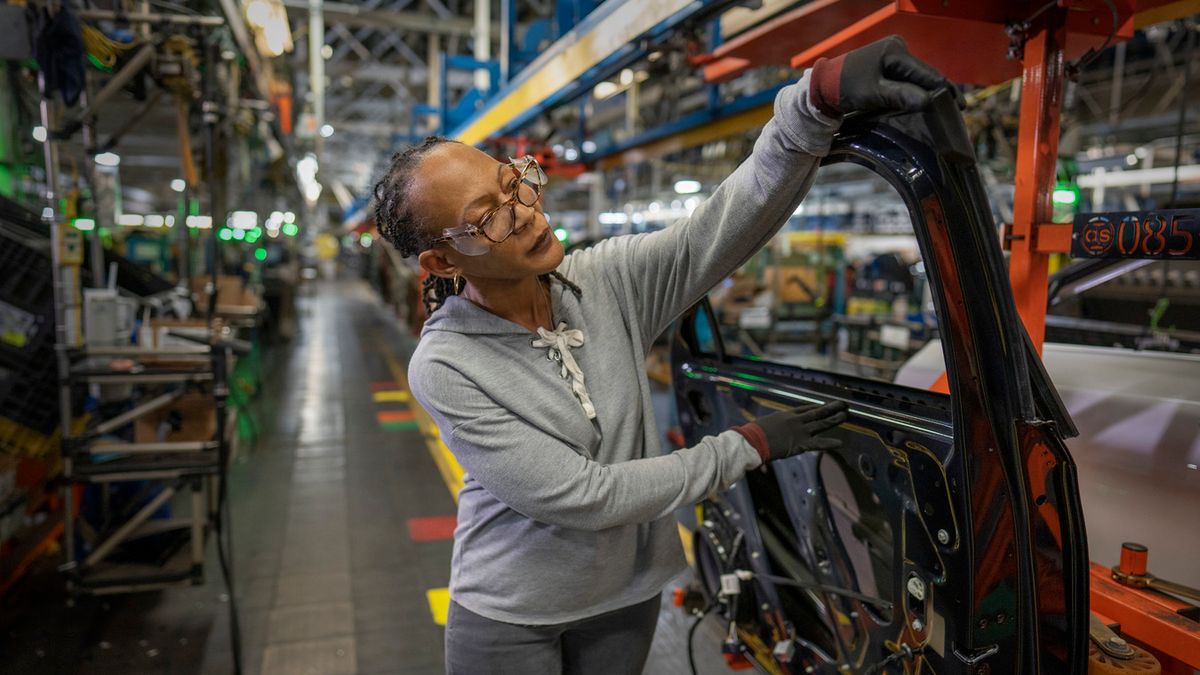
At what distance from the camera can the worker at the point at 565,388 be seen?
1.29 meters

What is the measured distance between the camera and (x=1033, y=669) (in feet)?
4.07

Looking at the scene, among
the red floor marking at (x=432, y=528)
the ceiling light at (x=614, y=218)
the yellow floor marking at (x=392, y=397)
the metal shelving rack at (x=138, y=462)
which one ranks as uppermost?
the ceiling light at (x=614, y=218)

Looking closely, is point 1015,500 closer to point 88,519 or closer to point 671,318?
point 671,318

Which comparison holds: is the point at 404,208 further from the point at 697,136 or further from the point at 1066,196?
the point at 1066,196

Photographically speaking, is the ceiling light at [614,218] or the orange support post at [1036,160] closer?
the orange support post at [1036,160]

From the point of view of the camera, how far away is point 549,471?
50.2 inches

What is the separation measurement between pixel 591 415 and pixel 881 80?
75 centimetres

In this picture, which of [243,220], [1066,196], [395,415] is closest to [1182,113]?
[1066,196]

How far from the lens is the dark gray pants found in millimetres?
1479

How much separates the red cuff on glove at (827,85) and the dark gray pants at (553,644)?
1.06 m

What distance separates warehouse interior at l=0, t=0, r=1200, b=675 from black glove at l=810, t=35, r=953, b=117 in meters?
0.01

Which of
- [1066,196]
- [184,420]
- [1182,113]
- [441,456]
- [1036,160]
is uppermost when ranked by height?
[1066,196]

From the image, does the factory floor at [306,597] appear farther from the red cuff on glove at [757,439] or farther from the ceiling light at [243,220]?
the ceiling light at [243,220]

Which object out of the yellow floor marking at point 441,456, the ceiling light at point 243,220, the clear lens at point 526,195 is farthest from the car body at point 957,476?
the ceiling light at point 243,220
